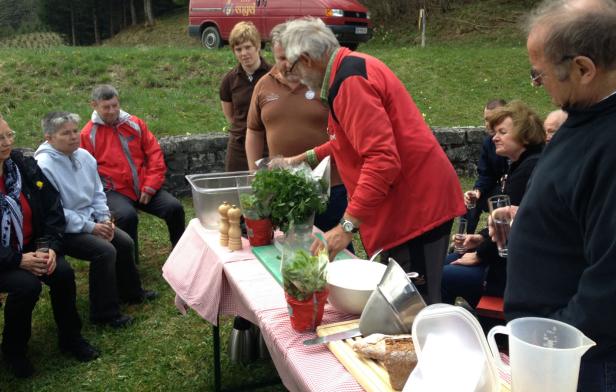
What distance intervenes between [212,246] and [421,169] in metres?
1.02

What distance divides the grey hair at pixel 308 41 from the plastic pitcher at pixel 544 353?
4.13 feet

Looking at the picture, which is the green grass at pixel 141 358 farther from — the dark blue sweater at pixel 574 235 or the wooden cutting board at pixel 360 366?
the dark blue sweater at pixel 574 235

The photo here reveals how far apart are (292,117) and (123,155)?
1.73 meters

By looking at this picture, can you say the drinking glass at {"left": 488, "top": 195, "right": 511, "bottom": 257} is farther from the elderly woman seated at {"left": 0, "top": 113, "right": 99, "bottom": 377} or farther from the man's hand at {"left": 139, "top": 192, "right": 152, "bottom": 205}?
the man's hand at {"left": 139, "top": 192, "right": 152, "bottom": 205}

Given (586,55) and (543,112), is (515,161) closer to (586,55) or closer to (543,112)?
(586,55)

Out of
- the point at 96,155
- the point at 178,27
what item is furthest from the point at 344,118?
the point at 178,27

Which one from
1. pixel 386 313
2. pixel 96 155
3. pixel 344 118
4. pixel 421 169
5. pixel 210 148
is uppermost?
pixel 344 118

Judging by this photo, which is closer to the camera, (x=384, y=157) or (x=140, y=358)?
(x=384, y=157)

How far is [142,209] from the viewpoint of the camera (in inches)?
178

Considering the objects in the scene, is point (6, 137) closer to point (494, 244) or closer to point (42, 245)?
point (42, 245)

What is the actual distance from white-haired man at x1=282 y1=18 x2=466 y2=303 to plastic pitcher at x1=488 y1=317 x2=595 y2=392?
94 centimetres

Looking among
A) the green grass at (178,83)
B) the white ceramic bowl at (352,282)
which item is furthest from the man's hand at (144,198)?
the green grass at (178,83)

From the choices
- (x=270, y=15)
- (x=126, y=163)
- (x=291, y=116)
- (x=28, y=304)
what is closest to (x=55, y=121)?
(x=126, y=163)

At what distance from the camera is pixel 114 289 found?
3.67 m
